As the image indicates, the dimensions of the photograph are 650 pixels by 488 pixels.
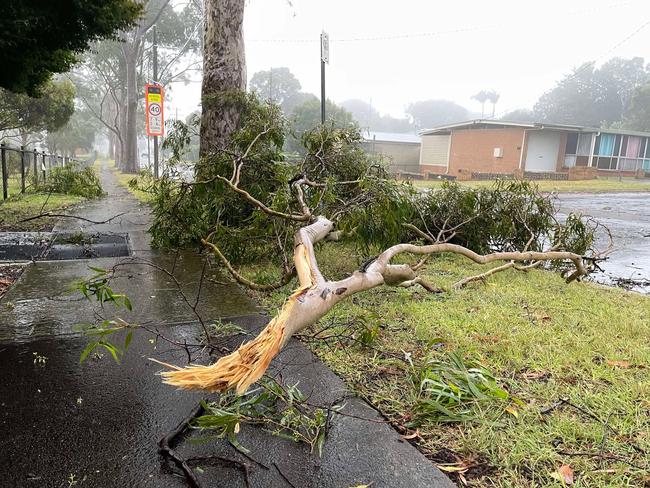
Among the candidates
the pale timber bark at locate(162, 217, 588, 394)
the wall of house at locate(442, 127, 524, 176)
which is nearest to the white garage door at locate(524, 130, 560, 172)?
the wall of house at locate(442, 127, 524, 176)

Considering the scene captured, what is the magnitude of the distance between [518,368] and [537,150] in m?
31.7

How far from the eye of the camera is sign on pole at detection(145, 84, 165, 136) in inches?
694

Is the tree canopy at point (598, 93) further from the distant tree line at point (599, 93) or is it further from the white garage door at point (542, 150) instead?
the white garage door at point (542, 150)

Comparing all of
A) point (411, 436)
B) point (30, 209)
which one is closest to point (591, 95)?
point (30, 209)

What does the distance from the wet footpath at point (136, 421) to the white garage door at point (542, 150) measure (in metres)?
31.0

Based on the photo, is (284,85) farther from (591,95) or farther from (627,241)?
(627,241)

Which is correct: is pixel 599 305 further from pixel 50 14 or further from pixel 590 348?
pixel 50 14

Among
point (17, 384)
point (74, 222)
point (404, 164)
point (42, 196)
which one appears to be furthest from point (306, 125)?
point (17, 384)

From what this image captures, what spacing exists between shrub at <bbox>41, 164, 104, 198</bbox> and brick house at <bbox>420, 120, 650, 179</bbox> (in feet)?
67.9

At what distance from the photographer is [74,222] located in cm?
821

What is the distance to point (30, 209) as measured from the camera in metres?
9.61

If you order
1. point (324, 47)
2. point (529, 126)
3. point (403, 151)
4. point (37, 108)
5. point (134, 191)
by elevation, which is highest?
point (529, 126)

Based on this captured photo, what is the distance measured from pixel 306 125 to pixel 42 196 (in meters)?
32.9

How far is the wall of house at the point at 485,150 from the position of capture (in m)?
30.7
